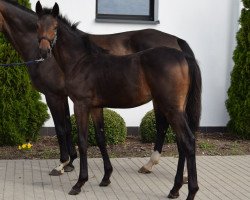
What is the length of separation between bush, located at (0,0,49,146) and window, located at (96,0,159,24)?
1.63 metres

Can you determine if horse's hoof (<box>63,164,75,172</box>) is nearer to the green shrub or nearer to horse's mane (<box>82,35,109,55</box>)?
horse's mane (<box>82,35,109,55</box>)

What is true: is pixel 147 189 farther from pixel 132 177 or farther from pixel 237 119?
pixel 237 119

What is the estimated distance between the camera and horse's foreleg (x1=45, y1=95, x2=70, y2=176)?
250 inches

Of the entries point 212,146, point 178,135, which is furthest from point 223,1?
point 178,135

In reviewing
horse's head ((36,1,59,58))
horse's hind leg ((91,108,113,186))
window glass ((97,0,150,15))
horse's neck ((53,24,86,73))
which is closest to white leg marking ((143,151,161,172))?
horse's hind leg ((91,108,113,186))

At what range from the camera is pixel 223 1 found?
920cm

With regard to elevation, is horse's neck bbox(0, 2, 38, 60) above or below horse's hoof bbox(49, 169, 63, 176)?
above

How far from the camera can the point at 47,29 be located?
204 inches

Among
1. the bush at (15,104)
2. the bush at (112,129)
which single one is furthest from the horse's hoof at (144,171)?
the bush at (15,104)

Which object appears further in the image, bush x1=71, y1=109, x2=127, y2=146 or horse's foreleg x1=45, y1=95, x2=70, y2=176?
bush x1=71, y1=109, x2=127, y2=146

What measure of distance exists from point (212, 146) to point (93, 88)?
3528 mm

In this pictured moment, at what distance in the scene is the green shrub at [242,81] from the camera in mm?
8734

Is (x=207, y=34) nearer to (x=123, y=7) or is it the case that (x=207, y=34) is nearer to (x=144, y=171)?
(x=123, y=7)

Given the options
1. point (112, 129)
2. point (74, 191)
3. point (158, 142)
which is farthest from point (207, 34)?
point (74, 191)
